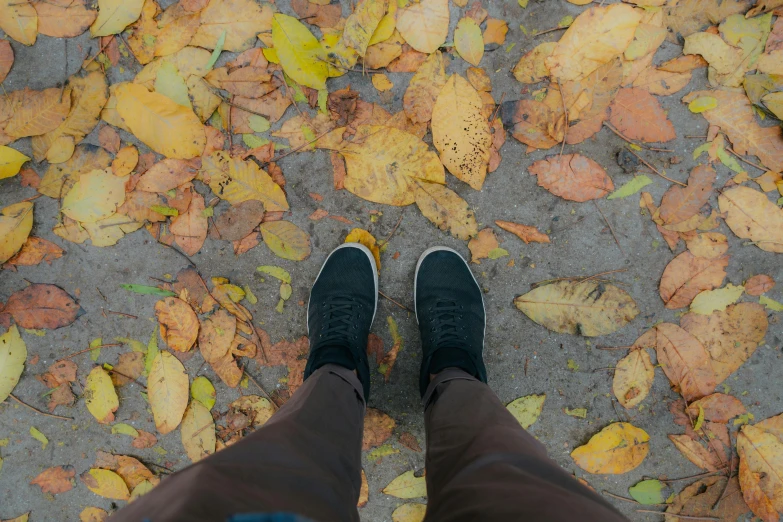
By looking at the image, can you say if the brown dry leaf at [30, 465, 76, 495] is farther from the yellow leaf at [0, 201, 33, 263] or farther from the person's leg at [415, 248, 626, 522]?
the person's leg at [415, 248, 626, 522]

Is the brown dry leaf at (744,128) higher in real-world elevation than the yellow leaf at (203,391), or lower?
A: higher

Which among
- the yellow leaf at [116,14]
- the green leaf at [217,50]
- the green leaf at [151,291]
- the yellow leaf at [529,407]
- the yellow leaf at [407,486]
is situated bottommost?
the yellow leaf at [407,486]

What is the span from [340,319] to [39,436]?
121cm

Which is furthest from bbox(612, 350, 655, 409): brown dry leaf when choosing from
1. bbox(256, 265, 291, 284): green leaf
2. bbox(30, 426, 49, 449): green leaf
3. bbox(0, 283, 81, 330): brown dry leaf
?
bbox(30, 426, 49, 449): green leaf

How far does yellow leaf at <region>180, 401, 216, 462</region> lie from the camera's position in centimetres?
152

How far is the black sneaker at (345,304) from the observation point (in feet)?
4.71

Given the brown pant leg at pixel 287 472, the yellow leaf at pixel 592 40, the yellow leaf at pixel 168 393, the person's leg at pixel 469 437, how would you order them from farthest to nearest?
the yellow leaf at pixel 168 393
the yellow leaf at pixel 592 40
the person's leg at pixel 469 437
the brown pant leg at pixel 287 472

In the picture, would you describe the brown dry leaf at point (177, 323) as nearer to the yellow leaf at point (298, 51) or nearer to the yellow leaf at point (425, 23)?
the yellow leaf at point (298, 51)

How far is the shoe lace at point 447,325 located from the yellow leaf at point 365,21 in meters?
0.92

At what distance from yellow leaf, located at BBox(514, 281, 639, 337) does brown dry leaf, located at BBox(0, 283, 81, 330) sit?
1.71 meters

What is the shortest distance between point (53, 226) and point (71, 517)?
108 centimetres

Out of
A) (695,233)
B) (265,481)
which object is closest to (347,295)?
(265,481)

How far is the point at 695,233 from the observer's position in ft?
4.80

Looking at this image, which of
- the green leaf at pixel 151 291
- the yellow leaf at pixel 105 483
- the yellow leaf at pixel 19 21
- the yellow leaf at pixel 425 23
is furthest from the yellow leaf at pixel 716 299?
the yellow leaf at pixel 19 21
